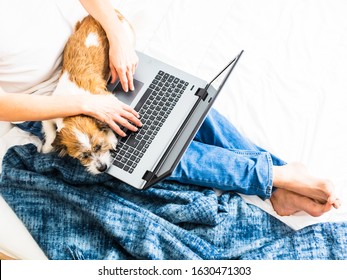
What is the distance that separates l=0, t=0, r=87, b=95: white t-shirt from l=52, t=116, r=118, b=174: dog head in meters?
0.25

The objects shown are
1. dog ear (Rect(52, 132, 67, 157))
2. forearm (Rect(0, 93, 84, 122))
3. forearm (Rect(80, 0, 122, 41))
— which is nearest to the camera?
forearm (Rect(0, 93, 84, 122))

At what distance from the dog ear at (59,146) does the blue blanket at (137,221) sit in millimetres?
43

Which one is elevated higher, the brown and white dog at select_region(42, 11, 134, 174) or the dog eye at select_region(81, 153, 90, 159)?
the brown and white dog at select_region(42, 11, 134, 174)

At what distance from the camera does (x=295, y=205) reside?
5.11 feet

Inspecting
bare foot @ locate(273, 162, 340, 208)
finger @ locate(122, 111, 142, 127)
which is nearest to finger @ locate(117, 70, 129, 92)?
finger @ locate(122, 111, 142, 127)

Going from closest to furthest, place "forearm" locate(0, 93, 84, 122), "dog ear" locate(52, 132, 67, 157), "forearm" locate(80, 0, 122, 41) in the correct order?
"forearm" locate(0, 93, 84, 122), "dog ear" locate(52, 132, 67, 157), "forearm" locate(80, 0, 122, 41)

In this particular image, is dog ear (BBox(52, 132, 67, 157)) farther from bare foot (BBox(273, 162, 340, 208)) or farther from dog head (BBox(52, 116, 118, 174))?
bare foot (BBox(273, 162, 340, 208))

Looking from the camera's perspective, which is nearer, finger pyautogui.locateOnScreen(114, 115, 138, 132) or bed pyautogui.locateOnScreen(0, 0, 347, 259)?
finger pyautogui.locateOnScreen(114, 115, 138, 132)

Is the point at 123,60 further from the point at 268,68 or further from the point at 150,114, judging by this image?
the point at 268,68

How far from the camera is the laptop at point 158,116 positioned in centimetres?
150

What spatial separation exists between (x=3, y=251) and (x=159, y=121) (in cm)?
74

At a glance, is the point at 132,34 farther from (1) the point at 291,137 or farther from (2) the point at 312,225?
(2) the point at 312,225

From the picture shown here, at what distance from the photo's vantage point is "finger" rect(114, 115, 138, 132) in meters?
1.50
